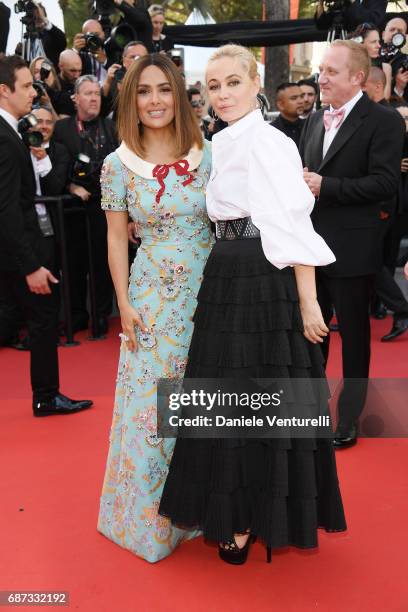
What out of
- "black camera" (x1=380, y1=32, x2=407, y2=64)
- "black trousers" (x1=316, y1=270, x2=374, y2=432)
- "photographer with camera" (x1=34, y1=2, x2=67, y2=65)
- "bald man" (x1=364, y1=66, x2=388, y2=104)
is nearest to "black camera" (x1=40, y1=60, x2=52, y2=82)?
"photographer with camera" (x1=34, y1=2, x2=67, y2=65)

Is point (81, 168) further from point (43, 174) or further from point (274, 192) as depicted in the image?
point (274, 192)

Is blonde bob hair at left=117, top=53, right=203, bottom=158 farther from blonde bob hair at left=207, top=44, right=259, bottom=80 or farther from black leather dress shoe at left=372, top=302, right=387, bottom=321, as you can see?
black leather dress shoe at left=372, top=302, right=387, bottom=321

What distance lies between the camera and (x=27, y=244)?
374 cm

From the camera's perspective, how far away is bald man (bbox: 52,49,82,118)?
21.9 ft

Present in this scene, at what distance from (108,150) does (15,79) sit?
2.14 metres

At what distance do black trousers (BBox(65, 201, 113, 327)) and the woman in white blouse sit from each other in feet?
11.4

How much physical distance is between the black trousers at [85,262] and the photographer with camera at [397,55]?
288cm

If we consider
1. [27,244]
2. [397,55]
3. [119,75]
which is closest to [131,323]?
[27,244]

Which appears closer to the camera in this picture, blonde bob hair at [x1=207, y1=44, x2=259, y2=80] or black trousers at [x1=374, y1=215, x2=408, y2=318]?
blonde bob hair at [x1=207, y1=44, x2=259, y2=80]

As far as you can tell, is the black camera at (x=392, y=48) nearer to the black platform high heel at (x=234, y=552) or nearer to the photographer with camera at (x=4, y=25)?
the photographer with camera at (x=4, y=25)

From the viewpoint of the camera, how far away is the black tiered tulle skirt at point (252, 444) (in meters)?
2.39

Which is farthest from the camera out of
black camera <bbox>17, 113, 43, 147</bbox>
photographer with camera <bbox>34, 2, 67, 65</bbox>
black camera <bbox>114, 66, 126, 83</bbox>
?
photographer with camera <bbox>34, 2, 67, 65</bbox>

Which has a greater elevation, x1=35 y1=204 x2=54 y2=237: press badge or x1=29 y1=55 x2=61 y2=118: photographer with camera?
x1=29 y1=55 x2=61 y2=118: photographer with camera

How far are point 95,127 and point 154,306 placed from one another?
11.9 feet
